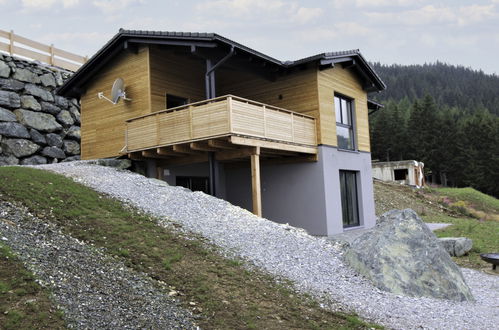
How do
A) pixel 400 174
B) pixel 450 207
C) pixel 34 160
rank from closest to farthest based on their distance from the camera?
1. pixel 34 160
2. pixel 450 207
3. pixel 400 174

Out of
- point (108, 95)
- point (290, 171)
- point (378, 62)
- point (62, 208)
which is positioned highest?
point (378, 62)

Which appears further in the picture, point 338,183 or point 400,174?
point 400,174

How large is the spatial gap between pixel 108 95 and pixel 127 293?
→ 46.3ft

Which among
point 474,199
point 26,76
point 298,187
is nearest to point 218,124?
point 298,187

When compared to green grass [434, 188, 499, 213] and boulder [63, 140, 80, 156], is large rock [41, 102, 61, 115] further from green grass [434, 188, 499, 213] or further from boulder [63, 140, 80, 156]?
green grass [434, 188, 499, 213]

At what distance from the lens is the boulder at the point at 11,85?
74.1 ft

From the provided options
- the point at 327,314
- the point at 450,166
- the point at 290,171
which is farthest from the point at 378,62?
the point at 327,314

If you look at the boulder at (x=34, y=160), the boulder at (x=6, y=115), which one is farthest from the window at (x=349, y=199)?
the boulder at (x=6, y=115)

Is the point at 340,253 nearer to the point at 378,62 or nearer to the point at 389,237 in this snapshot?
the point at 389,237

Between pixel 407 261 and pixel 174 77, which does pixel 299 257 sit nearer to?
pixel 407 261

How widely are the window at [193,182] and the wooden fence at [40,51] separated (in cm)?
1353

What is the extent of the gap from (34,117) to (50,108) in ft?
4.15

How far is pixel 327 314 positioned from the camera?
6.52 m

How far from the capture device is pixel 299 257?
370 inches
